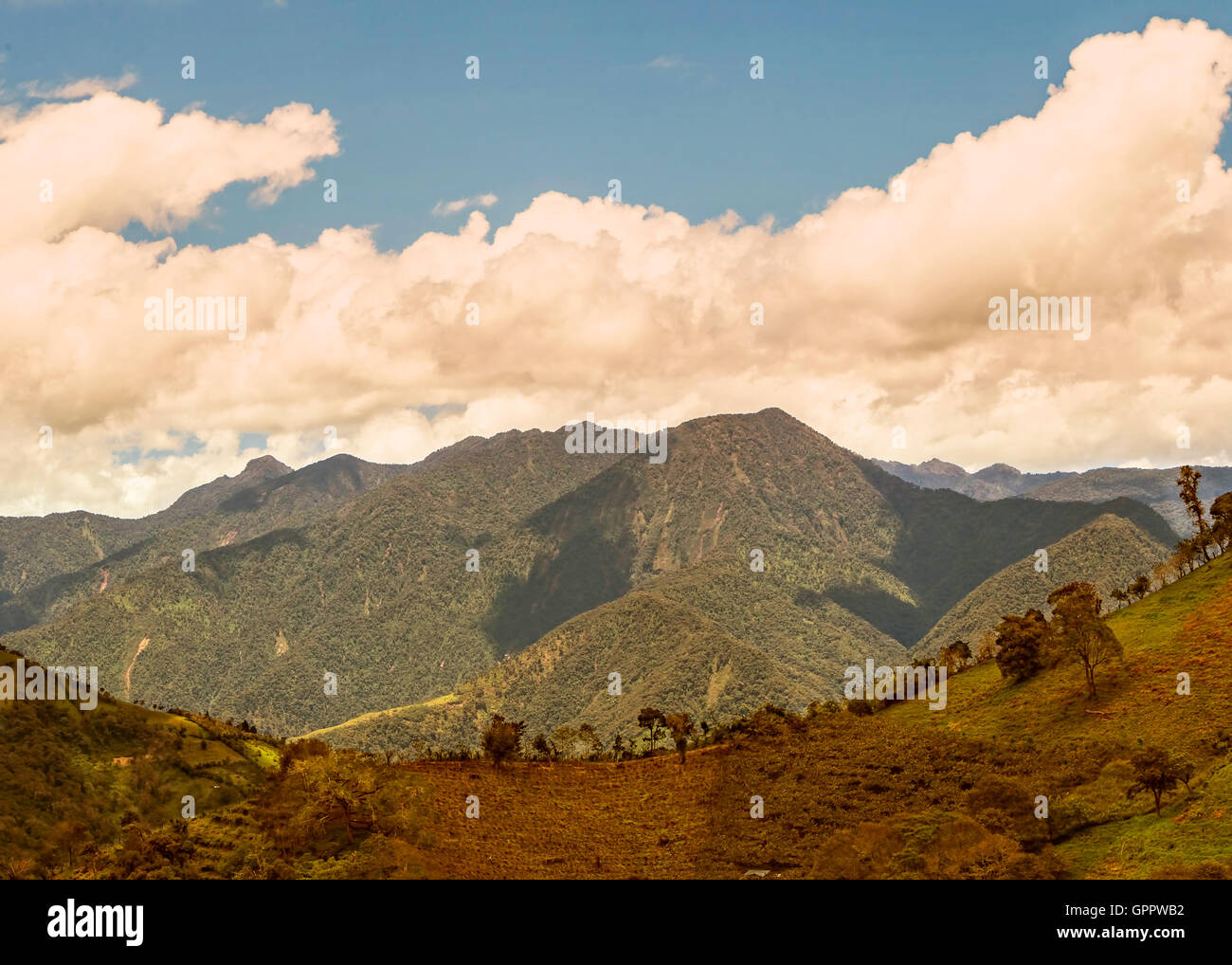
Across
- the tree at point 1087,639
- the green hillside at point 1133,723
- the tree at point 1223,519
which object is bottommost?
the green hillside at point 1133,723

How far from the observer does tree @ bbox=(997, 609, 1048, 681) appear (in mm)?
114750

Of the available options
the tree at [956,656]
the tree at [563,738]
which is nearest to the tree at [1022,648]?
the tree at [956,656]

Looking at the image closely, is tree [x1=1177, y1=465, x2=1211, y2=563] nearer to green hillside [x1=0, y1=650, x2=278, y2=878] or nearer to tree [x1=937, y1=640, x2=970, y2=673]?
tree [x1=937, y1=640, x2=970, y2=673]

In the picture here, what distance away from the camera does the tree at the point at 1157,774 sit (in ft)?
181

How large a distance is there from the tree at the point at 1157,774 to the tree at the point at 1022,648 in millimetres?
59732

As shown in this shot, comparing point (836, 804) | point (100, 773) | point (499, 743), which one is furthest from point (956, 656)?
point (100, 773)

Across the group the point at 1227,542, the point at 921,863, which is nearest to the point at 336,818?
the point at 921,863

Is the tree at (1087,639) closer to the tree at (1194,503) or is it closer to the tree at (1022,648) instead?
the tree at (1022,648)

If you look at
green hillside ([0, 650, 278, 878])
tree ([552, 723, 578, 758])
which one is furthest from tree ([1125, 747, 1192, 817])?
green hillside ([0, 650, 278, 878])

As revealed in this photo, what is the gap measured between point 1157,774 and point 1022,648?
2496 inches
